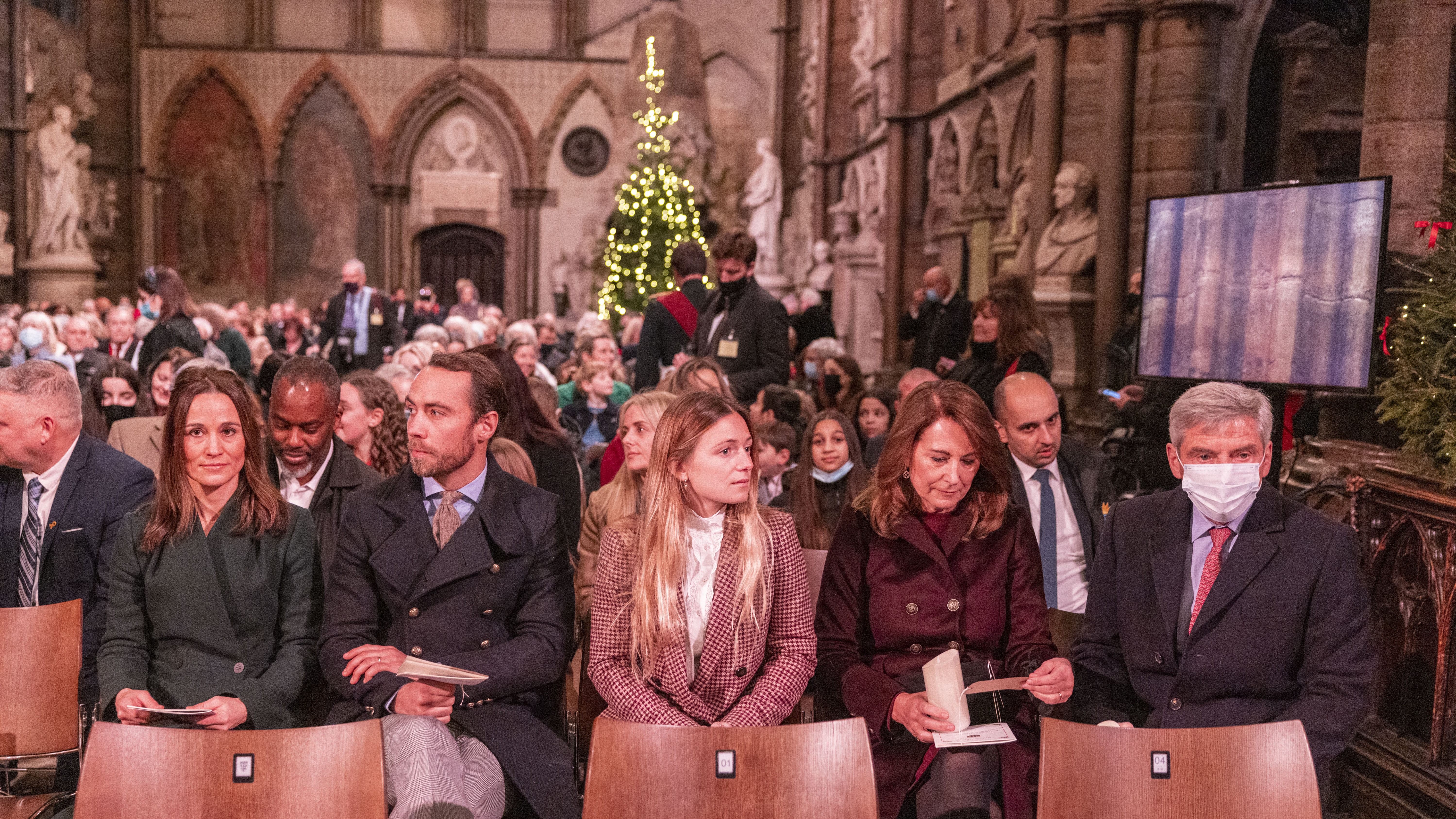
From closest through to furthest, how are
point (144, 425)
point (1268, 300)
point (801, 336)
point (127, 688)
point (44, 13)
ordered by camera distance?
point (127, 688) < point (1268, 300) < point (144, 425) < point (801, 336) < point (44, 13)

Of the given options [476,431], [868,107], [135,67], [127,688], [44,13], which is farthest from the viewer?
[135,67]

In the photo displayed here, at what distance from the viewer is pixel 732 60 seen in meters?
23.4

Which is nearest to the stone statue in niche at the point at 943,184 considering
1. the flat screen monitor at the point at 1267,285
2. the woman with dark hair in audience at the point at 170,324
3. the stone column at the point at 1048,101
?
the stone column at the point at 1048,101

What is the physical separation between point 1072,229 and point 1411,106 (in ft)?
11.5

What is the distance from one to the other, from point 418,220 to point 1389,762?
2161 cm

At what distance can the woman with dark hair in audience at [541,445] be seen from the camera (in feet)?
16.1

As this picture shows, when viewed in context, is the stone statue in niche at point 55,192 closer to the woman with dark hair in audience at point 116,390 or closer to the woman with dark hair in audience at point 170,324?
the woman with dark hair in audience at point 170,324

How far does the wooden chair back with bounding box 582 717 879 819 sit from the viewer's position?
2.53 meters

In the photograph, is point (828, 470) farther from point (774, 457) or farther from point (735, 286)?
point (735, 286)

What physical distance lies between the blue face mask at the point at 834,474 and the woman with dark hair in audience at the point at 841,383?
218 cm

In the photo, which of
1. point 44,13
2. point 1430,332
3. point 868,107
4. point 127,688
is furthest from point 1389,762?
point 44,13

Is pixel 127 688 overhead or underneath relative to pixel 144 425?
underneath

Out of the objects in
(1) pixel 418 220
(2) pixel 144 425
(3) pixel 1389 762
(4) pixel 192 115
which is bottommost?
(3) pixel 1389 762

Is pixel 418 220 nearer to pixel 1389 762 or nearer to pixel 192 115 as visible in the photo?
pixel 192 115
